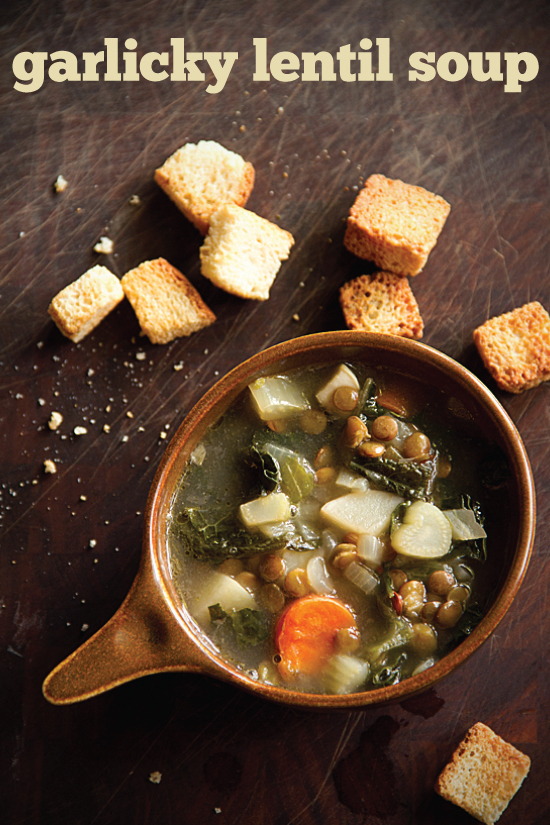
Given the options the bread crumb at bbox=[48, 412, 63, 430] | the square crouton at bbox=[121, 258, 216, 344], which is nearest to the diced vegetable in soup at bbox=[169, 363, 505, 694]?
the square crouton at bbox=[121, 258, 216, 344]

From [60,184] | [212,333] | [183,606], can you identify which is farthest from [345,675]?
[60,184]

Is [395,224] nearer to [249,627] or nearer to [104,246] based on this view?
[104,246]

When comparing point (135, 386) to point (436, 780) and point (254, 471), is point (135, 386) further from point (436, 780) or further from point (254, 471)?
point (436, 780)

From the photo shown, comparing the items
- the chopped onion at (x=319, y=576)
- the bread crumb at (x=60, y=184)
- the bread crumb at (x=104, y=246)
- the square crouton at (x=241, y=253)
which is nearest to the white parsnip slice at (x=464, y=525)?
the chopped onion at (x=319, y=576)

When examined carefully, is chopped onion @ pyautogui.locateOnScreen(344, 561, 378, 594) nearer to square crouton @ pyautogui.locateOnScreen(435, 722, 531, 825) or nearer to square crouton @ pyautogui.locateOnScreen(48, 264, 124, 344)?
square crouton @ pyautogui.locateOnScreen(435, 722, 531, 825)

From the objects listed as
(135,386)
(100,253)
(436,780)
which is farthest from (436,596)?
(100,253)

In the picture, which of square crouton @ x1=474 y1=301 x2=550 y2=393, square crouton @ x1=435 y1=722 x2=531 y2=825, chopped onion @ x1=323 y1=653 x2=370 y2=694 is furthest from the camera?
square crouton @ x1=474 y1=301 x2=550 y2=393
